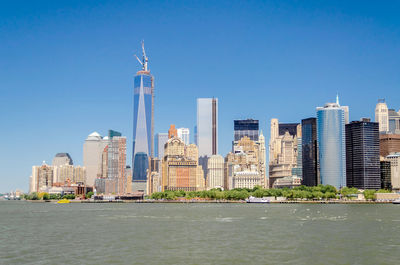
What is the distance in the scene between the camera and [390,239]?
7525cm

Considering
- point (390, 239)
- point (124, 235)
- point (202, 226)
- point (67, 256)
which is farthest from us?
point (202, 226)

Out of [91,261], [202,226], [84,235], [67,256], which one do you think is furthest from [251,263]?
[202,226]

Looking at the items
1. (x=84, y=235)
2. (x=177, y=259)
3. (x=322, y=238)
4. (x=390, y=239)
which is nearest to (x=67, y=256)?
(x=177, y=259)

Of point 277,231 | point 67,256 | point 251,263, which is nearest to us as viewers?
point 251,263

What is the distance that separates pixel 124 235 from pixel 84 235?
20.8ft

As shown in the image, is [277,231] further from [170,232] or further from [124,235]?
[124,235]

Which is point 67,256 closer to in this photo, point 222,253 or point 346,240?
point 222,253

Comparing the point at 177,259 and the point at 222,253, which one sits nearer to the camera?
the point at 177,259

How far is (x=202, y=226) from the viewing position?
97312 mm

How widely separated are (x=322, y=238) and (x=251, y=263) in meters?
25.5

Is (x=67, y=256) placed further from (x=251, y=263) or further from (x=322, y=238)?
(x=322, y=238)

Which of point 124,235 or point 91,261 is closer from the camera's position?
point 91,261

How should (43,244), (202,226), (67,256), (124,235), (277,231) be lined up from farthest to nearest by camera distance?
(202,226) → (277,231) → (124,235) → (43,244) → (67,256)

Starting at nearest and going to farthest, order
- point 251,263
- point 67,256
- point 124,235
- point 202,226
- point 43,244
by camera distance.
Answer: point 251,263
point 67,256
point 43,244
point 124,235
point 202,226
